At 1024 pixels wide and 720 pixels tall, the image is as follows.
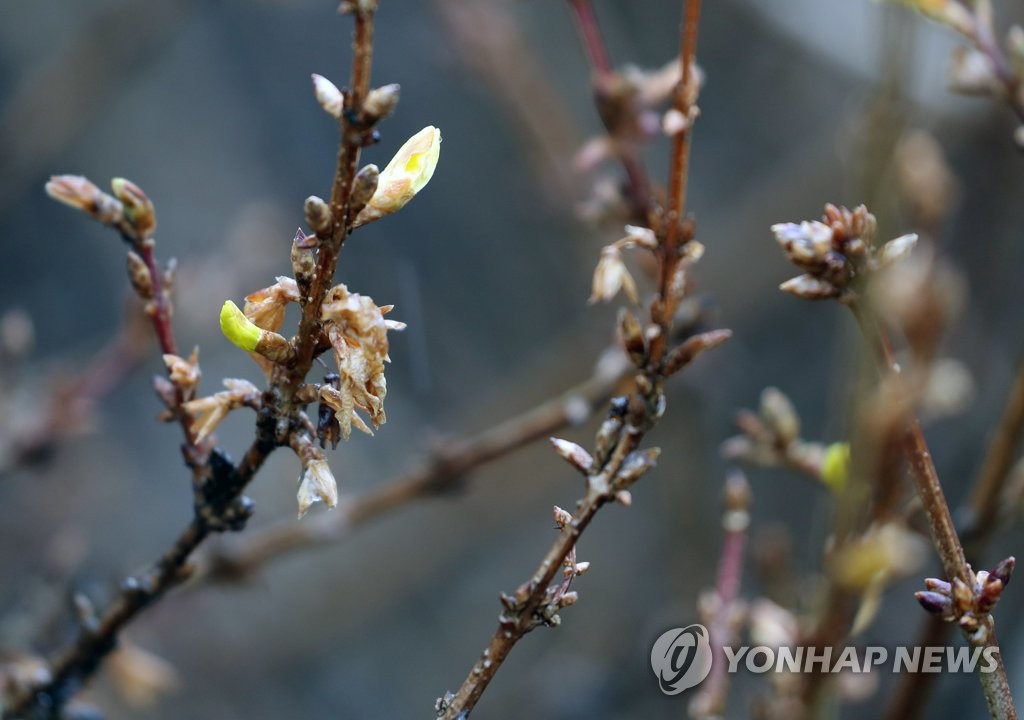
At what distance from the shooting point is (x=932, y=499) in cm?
49

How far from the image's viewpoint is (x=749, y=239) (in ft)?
6.86

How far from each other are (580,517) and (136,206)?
1.09 ft

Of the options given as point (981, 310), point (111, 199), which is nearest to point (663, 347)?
point (111, 199)

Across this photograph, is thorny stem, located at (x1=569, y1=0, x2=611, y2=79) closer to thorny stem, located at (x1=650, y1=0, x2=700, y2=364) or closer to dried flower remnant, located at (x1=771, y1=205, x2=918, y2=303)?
thorny stem, located at (x1=650, y1=0, x2=700, y2=364)

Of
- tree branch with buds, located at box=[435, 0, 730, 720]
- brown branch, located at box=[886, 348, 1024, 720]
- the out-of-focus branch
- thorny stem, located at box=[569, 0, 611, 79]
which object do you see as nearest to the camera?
tree branch with buds, located at box=[435, 0, 730, 720]

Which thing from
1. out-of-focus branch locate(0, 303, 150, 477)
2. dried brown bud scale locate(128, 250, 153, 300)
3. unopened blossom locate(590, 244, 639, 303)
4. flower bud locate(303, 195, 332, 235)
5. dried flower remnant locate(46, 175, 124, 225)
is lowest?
flower bud locate(303, 195, 332, 235)

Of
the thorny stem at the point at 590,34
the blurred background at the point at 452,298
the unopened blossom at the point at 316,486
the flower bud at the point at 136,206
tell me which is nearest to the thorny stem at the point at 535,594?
the unopened blossom at the point at 316,486

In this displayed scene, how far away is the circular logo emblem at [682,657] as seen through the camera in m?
0.82

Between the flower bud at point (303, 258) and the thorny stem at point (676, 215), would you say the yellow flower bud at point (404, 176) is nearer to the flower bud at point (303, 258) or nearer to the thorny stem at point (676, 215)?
the flower bud at point (303, 258)

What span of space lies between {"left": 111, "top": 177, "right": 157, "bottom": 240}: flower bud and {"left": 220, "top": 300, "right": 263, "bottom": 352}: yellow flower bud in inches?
5.4

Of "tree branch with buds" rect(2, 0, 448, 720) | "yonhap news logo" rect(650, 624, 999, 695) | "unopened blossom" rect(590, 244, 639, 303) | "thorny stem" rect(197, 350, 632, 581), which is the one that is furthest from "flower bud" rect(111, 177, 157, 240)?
"yonhap news logo" rect(650, 624, 999, 695)

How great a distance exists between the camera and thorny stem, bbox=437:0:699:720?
49 centimetres

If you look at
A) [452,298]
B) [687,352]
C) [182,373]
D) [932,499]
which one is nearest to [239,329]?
[182,373]

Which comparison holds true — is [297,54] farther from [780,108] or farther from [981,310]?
[981,310]
